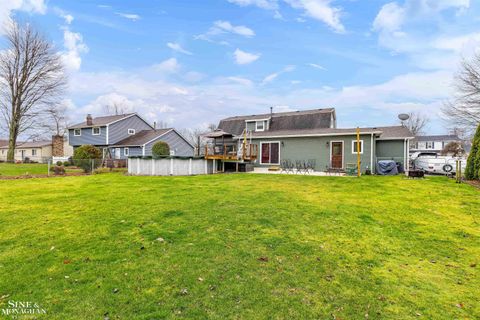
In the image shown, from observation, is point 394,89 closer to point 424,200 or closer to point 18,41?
point 424,200

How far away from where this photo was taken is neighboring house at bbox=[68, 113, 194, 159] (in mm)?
27734

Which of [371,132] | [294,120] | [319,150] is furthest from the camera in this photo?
[294,120]

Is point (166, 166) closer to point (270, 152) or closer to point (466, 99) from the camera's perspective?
point (270, 152)

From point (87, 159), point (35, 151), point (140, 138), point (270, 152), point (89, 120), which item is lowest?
point (87, 159)

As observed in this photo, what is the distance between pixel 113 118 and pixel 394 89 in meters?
29.6

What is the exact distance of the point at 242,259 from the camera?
4000 millimetres

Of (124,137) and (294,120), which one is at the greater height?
(294,120)

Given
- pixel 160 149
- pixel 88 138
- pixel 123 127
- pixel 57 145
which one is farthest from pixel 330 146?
pixel 57 145

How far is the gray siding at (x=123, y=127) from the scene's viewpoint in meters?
28.9

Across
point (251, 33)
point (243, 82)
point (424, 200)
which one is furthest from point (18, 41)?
point (424, 200)

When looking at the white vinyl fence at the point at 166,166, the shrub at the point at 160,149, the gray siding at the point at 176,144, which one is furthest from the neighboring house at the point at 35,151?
the white vinyl fence at the point at 166,166

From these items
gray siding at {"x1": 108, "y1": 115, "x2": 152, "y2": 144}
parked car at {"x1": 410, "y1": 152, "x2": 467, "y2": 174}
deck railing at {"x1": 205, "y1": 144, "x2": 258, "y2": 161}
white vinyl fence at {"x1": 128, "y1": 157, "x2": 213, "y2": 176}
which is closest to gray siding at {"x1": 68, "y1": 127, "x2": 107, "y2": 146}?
gray siding at {"x1": 108, "y1": 115, "x2": 152, "y2": 144}

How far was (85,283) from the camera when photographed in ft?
10.9

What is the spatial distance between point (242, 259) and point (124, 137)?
29.6m
